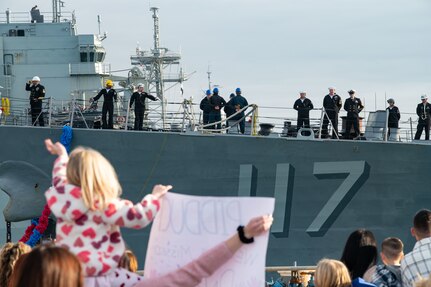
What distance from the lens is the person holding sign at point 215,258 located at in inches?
145

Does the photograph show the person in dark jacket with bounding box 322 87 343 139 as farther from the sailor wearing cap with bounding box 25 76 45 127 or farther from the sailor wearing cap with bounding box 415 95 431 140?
the sailor wearing cap with bounding box 25 76 45 127

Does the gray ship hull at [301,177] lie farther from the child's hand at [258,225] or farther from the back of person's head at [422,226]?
the child's hand at [258,225]

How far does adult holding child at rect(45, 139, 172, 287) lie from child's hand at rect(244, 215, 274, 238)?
39 cm

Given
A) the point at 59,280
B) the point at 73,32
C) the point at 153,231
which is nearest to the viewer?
the point at 59,280

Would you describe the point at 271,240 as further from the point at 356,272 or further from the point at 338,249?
the point at 356,272

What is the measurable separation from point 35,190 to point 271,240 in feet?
13.4

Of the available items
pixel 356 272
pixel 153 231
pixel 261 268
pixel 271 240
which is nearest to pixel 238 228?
pixel 261 268

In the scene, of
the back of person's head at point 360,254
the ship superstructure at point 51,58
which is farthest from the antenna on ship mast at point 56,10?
the back of person's head at point 360,254

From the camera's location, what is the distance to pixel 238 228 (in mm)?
3723

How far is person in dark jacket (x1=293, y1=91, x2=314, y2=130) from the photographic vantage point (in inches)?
658

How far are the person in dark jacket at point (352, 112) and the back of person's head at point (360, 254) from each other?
1112 cm

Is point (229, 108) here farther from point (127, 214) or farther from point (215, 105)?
point (127, 214)

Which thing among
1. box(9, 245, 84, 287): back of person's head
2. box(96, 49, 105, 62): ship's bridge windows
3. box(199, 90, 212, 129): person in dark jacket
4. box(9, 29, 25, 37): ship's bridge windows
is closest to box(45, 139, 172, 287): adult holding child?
box(9, 245, 84, 287): back of person's head

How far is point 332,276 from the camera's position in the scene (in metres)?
4.66
